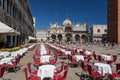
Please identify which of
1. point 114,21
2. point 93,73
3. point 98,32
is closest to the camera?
point 93,73

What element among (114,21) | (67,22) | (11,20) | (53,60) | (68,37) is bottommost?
(53,60)

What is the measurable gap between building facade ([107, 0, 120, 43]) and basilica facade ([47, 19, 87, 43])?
48326 millimetres

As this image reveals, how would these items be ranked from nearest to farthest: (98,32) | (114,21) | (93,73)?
(93,73) → (114,21) → (98,32)

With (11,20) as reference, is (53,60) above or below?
below

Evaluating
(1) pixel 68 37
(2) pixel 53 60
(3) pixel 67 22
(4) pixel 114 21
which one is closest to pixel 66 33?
(1) pixel 68 37

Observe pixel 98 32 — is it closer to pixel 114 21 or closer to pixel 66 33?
pixel 66 33

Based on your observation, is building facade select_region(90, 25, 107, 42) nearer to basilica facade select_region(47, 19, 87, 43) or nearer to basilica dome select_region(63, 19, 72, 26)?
basilica facade select_region(47, 19, 87, 43)

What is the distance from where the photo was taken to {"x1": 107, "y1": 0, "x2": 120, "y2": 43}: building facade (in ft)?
206

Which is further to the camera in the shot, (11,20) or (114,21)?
(114,21)

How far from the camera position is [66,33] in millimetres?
120438

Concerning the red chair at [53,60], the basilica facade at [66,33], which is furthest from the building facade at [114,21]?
the red chair at [53,60]

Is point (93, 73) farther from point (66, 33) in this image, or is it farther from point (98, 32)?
point (66, 33)

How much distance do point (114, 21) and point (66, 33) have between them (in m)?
56.2

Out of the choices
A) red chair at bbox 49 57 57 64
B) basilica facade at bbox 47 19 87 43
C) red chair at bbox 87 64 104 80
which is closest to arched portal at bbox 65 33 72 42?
basilica facade at bbox 47 19 87 43
